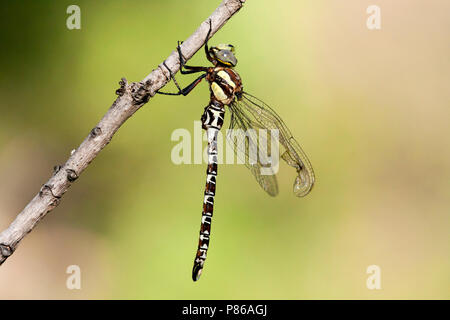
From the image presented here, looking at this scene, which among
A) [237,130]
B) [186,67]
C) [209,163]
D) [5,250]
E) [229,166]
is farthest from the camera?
[229,166]

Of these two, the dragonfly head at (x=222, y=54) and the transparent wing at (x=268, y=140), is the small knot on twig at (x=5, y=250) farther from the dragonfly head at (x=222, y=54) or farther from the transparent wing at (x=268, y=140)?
the transparent wing at (x=268, y=140)

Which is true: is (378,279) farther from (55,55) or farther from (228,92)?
(55,55)

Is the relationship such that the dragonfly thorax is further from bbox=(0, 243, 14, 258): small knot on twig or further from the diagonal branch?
bbox=(0, 243, 14, 258): small knot on twig

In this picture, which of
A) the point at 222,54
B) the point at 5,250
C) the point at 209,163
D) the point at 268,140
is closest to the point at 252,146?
the point at 268,140

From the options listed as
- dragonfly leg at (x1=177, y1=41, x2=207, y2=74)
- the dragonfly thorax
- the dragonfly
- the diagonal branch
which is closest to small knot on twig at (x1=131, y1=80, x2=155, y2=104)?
the diagonal branch

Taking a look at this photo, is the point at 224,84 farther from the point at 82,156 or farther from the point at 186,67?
the point at 82,156

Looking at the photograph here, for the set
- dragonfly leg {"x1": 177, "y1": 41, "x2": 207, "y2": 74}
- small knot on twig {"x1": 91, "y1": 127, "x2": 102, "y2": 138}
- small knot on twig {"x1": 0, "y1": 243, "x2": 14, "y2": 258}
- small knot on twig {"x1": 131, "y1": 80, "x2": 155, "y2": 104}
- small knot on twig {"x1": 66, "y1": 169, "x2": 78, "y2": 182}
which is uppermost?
dragonfly leg {"x1": 177, "y1": 41, "x2": 207, "y2": 74}

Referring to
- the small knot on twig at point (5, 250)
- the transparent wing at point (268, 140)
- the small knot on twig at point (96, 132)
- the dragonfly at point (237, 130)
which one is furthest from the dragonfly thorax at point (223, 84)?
the small knot on twig at point (5, 250)
